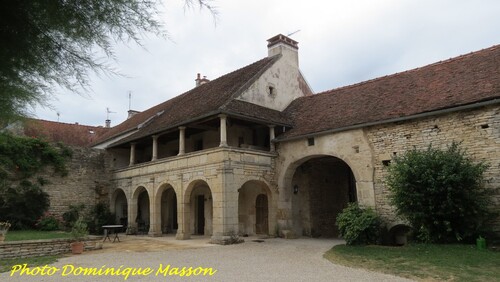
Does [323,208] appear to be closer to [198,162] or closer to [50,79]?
[198,162]

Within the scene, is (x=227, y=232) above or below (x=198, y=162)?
below

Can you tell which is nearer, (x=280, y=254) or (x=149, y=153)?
(x=280, y=254)

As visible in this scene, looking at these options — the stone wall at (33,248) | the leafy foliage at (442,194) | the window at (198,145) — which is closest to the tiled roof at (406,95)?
the leafy foliage at (442,194)

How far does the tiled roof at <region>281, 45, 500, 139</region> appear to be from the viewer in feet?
37.6

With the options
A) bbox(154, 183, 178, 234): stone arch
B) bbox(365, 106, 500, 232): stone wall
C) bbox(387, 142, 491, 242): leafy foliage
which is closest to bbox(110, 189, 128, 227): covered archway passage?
bbox(154, 183, 178, 234): stone arch

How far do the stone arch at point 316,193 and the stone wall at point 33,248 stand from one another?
837 centimetres

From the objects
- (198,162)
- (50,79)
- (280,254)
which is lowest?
(280,254)

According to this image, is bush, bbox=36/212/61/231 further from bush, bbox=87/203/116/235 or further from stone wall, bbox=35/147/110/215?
bush, bbox=87/203/116/235

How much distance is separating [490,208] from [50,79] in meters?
11.5

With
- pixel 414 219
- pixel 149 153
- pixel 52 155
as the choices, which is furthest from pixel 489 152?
pixel 52 155

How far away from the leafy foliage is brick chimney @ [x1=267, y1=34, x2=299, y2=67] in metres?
9.72

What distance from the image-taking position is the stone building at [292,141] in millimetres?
11695

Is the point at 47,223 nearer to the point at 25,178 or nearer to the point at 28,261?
the point at 25,178

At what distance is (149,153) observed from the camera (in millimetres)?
21766
